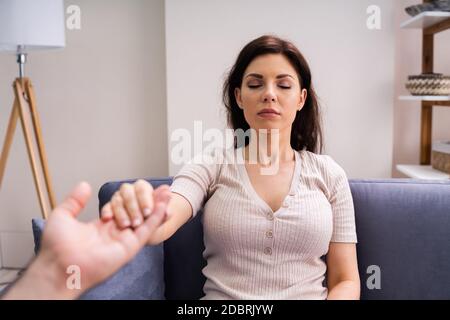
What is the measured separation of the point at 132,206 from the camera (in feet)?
2.18

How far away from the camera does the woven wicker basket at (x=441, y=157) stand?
74.7 inches

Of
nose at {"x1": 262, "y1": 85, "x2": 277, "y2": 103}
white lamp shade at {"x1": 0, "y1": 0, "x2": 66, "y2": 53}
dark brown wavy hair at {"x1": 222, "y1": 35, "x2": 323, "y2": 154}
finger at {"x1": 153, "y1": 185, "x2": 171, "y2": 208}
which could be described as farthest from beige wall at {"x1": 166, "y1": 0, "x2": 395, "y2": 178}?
finger at {"x1": 153, "y1": 185, "x2": 171, "y2": 208}

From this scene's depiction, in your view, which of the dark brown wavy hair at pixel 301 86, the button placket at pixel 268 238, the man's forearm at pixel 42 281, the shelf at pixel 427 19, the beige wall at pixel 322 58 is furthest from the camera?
the beige wall at pixel 322 58

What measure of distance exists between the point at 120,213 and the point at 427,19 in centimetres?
174

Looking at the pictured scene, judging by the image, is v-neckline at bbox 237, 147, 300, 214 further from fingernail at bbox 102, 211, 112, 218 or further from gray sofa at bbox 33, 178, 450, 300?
fingernail at bbox 102, 211, 112, 218

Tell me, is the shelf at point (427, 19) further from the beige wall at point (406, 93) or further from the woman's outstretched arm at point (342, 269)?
the woman's outstretched arm at point (342, 269)

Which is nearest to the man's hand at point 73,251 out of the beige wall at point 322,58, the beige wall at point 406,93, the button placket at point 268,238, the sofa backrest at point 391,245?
the button placket at point 268,238

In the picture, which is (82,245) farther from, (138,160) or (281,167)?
(138,160)

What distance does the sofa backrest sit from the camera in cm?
123

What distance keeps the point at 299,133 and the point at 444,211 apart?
46cm

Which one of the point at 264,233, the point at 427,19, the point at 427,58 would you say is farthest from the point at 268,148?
the point at 427,58

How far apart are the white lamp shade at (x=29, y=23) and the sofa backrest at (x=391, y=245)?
0.93 metres

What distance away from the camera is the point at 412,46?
2.28m

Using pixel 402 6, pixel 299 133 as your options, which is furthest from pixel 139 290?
pixel 402 6
